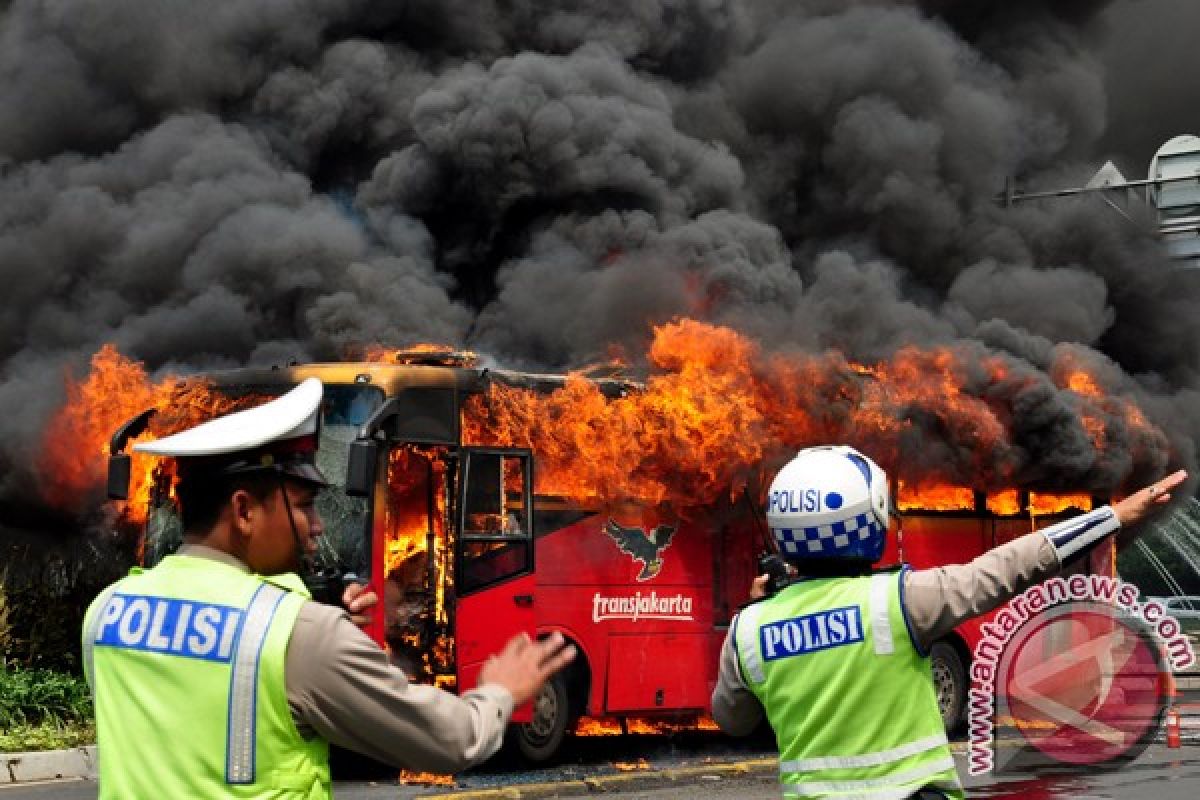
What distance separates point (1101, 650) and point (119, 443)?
9.53 meters

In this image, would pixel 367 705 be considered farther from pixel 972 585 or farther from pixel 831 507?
pixel 972 585

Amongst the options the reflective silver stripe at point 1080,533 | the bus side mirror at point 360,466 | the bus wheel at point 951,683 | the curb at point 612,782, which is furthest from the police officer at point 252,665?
the bus wheel at point 951,683

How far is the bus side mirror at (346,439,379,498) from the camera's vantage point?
10.7m

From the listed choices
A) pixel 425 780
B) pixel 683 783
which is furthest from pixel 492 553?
pixel 683 783

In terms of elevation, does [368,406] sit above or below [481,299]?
below

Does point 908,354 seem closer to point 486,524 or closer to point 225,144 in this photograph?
point 486,524

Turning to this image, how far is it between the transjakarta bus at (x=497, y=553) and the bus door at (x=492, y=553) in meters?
0.01

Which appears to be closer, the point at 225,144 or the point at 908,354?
the point at 908,354

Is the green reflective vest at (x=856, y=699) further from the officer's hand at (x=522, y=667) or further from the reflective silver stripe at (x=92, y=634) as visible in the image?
the reflective silver stripe at (x=92, y=634)

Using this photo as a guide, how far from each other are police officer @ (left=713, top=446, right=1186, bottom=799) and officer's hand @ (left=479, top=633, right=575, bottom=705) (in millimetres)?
820

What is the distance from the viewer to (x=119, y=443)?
11.5 meters

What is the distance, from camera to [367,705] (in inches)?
95.4

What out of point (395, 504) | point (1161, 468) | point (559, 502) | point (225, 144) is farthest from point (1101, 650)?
point (225, 144)

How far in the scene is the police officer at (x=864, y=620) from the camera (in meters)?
3.25
